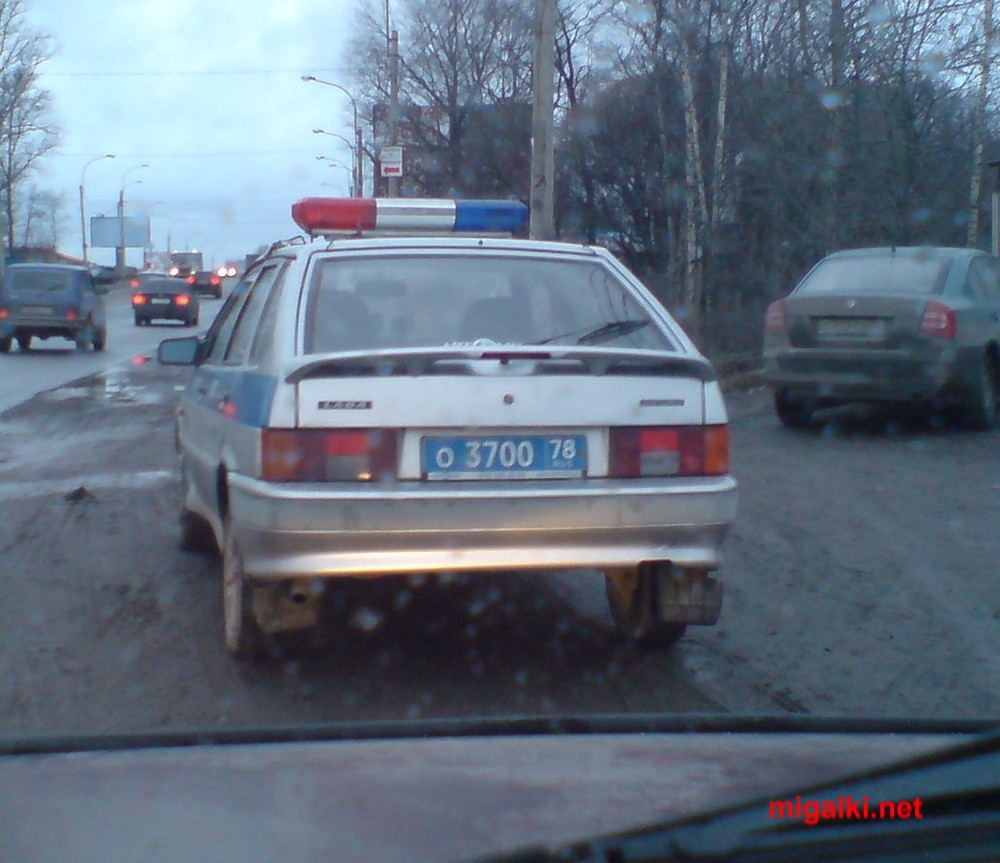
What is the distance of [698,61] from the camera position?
24.6m

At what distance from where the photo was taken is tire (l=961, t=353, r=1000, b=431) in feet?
35.3

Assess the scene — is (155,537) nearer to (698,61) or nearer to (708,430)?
(708,430)

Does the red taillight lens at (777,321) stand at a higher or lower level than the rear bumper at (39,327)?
higher

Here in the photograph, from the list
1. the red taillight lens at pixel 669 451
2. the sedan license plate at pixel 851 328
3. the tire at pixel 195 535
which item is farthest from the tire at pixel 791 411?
the red taillight lens at pixel 669 451

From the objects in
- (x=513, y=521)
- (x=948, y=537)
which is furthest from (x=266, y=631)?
(x=948, y=537)

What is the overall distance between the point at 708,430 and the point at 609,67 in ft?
106

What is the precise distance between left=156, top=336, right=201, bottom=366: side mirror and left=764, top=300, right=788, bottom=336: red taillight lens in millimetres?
5784

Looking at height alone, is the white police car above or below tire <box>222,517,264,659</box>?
above

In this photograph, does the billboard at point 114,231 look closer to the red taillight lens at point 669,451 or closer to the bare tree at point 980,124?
the bare tree at point 980,124

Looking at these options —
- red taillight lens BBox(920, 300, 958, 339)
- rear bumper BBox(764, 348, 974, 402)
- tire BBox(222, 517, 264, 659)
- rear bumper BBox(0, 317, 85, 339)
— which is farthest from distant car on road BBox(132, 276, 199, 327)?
tire BBox(222, 517, 264, 659)

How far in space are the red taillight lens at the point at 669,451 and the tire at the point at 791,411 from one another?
285 inches

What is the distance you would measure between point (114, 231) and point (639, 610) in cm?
9369

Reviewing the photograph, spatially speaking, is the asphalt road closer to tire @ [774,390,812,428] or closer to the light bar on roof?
the light bar on roof

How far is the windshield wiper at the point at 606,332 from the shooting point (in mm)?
5035
